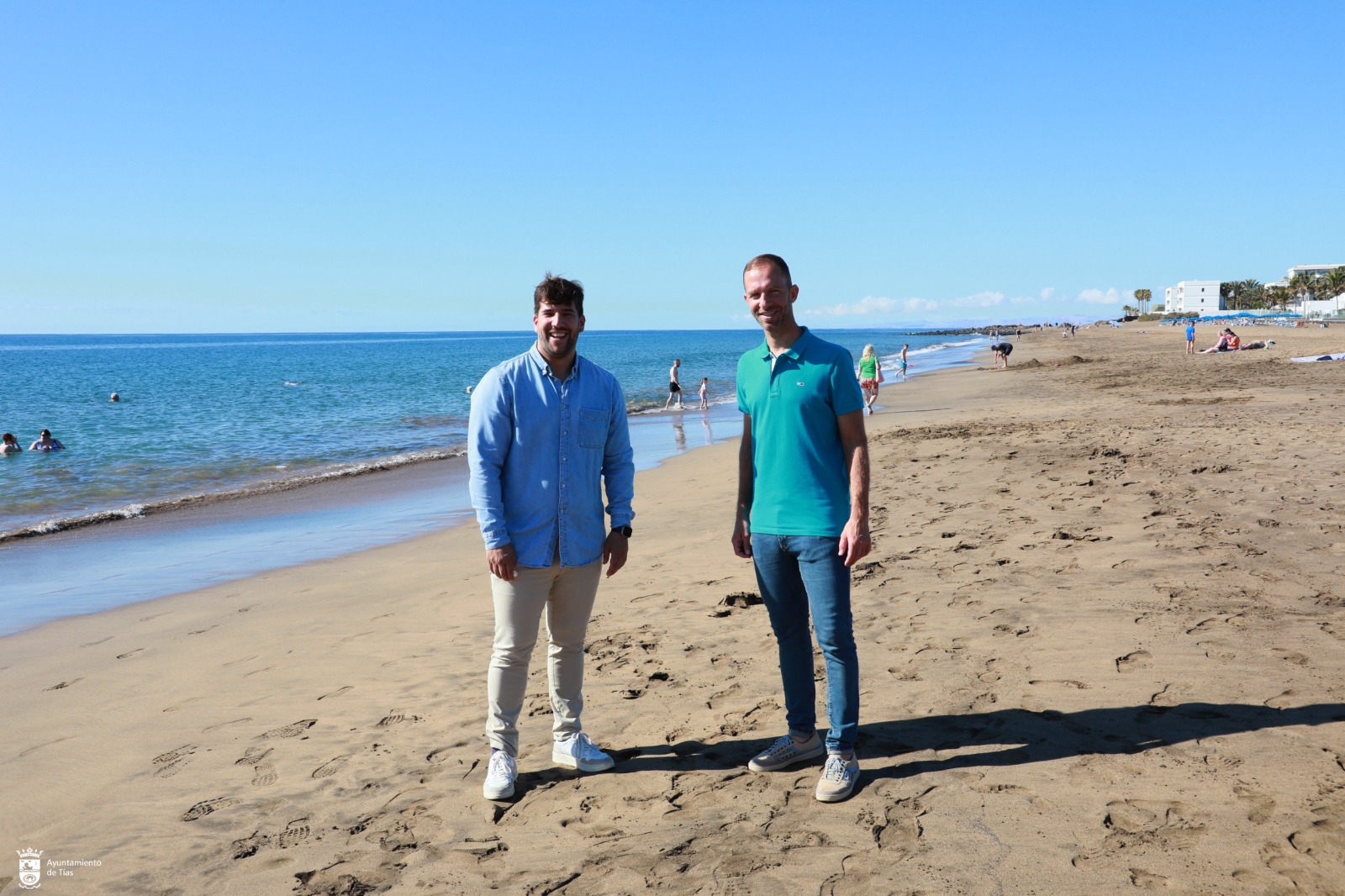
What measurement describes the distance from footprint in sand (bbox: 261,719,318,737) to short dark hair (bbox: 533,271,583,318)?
102 inches

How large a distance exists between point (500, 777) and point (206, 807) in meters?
1.29

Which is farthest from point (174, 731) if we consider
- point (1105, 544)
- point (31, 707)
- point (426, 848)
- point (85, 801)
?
point (1105, 544)

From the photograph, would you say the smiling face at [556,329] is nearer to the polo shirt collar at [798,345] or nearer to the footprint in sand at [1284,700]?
the polo shirt collar at [798,345]

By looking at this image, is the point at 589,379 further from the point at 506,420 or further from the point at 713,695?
the point at 713,695

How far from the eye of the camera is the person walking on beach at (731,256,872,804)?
3.35 meters

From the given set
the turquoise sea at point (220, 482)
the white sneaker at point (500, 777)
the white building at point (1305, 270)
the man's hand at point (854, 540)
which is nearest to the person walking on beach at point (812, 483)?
the man's hand at point (854, 540)

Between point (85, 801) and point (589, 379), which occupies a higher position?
point (589, 379)

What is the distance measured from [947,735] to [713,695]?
1.23m

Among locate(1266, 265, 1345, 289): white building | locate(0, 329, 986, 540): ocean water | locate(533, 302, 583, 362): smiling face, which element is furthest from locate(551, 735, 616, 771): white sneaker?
locate(1266, 265, 1345, 289): white building

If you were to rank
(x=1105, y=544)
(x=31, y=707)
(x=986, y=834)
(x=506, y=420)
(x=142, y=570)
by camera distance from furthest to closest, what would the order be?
1. (x=142, y=570)
2. (x=1105, y=544)
3. (x=31, y=707)
4. (x=506, y=420)
5. (x=986, y=834)

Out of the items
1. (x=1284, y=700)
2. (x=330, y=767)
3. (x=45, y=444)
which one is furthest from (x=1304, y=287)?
(x=330, y=767)

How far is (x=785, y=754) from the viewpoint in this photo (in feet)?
12.1

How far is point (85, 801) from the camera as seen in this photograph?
382cm

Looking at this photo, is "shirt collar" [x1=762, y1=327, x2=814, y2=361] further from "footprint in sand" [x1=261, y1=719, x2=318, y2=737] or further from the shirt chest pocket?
"footprint in sand" [x1=261, y1=719, x2=318, y2=737]
